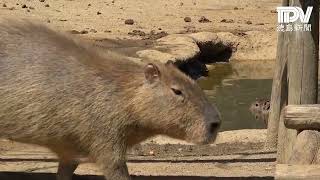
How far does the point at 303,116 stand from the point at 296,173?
597mm

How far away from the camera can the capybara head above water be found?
16.2ft

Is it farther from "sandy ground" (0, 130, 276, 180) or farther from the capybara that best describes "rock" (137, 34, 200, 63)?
"sandy ground" (0, 130, 276, 180)

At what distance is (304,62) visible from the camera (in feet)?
19.6

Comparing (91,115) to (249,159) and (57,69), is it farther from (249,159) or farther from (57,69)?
(249,159)

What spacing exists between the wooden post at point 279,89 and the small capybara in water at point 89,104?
215 cm

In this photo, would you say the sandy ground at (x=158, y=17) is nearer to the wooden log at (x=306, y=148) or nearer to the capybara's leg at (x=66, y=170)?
the capybara's leg at (x=66, y=170)

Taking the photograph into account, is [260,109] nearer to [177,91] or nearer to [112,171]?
[177,91]

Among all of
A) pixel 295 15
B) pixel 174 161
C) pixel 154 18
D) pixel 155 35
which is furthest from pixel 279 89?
pixel 154 18

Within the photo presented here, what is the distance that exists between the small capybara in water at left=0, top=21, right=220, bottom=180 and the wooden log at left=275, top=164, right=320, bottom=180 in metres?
0.57

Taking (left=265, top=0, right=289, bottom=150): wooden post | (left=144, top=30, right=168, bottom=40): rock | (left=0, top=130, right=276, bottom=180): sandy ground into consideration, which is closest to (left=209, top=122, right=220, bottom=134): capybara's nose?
(left=0, top=130, right=276, bottom=180): sandy ground

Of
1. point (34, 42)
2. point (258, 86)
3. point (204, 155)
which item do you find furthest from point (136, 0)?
point (34, 42)

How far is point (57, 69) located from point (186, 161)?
205 centimetres

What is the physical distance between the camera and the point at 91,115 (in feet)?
16.1

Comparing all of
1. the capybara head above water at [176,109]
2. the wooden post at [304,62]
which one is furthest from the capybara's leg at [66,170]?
the wooden post at [304,62]
